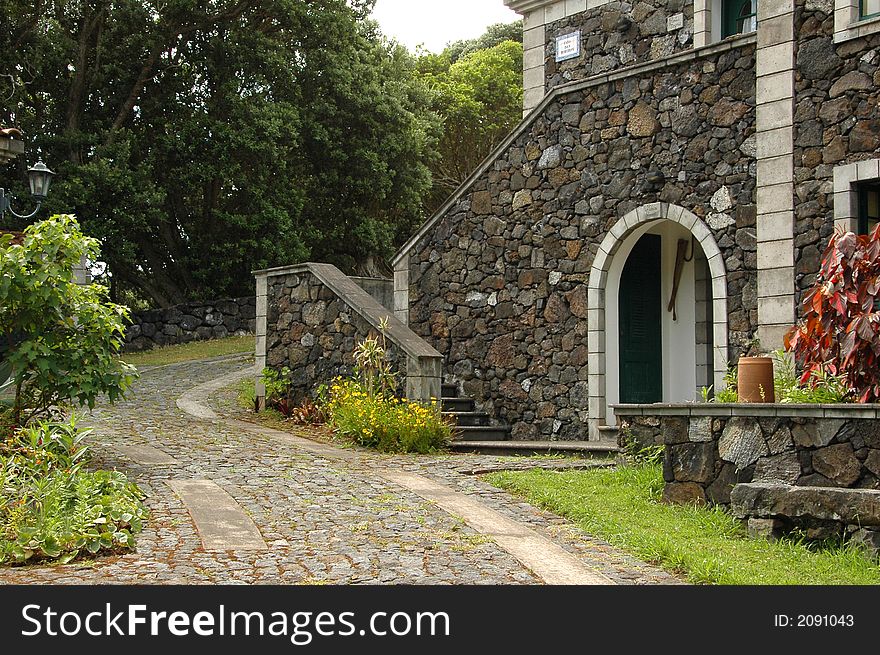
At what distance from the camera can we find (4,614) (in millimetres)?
4309

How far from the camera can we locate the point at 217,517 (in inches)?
258

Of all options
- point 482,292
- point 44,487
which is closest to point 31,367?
point 44,487

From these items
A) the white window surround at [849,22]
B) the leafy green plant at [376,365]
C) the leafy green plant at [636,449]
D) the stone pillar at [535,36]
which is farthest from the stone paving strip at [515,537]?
the stone pillar at [535,36]

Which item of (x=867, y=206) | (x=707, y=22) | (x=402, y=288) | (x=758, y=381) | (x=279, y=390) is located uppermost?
(x=707, y=22)

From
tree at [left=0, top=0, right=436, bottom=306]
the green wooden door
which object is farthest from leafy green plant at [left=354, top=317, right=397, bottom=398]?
tree at [left=0, top=0, right=436, bottom=306]

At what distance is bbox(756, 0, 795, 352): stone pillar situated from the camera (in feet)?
30.5

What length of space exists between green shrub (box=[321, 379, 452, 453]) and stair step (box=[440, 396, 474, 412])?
0.91 metres

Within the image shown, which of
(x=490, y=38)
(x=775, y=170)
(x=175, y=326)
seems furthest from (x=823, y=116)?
(x=490, y=38)

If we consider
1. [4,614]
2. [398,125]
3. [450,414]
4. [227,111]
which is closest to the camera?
[4,614]

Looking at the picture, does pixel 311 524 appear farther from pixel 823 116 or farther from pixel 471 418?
pixel 823 116

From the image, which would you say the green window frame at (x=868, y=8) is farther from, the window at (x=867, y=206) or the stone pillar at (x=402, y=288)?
the stone pillar at (x=402, y=288)

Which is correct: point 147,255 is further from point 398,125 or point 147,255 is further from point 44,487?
point 44,487

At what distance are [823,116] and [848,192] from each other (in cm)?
77

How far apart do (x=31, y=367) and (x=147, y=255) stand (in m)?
13.7
